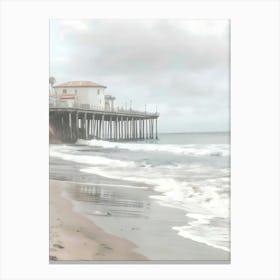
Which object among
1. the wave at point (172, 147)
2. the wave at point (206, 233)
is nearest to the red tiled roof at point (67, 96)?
the wave at point (172, 147)

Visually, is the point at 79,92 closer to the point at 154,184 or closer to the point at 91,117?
the point at 91,117

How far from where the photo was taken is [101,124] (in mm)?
4125

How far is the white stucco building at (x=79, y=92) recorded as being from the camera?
3.94m

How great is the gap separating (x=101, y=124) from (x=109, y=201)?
→ 0.58 metres

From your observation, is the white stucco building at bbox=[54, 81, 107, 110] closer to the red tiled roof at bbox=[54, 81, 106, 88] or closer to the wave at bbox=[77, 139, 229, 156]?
the red tiled roof at bbox=[54, 81, 106, 88]

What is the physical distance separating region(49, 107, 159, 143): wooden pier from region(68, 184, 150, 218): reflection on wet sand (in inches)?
Result: 14.8

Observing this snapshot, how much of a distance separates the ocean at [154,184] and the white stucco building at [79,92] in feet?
1.04

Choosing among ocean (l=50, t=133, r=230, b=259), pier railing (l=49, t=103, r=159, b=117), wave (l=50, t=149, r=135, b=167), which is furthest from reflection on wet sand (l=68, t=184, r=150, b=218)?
pier railing (l=49, t=103, r=159, b=117)

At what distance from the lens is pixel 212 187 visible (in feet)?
12.8

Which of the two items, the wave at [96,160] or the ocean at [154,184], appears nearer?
the ocean at [154,184]

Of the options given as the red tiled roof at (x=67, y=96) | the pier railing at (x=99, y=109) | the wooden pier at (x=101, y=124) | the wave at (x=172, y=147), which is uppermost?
the red tiled roof at (x=67, y=96)

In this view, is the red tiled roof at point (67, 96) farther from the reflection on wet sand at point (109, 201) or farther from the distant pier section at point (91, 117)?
the reflection on wet sand at point (109, 201)
